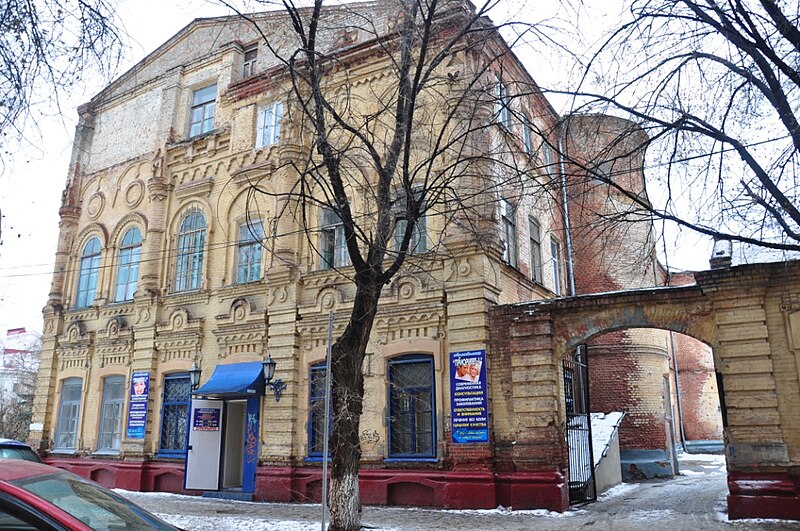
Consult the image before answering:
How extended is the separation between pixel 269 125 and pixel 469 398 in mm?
9903

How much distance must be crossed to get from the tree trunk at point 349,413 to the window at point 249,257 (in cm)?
791

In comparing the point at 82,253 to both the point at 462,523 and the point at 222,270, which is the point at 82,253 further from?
the point at 462,523

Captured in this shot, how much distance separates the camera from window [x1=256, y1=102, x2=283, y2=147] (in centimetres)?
1797

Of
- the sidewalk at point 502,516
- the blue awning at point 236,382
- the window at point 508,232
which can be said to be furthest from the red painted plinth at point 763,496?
the blue awning at point 236,382

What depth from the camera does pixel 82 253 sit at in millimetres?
21406

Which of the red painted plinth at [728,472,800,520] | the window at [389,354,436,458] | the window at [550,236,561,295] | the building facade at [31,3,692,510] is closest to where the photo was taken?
the red painted plinth at [728,472,800,520]

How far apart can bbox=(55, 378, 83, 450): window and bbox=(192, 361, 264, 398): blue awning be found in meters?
6.24

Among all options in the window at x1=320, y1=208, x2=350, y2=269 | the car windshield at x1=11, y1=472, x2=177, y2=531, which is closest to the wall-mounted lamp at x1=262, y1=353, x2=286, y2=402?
the window at x1=320, y1=208, x2=350, y2=269

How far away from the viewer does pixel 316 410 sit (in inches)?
593

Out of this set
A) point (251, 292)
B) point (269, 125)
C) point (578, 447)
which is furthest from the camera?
point (269, 125)

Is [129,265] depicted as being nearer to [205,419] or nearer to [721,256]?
[205,419]

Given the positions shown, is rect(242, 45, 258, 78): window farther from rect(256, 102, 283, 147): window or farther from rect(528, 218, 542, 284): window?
rect(528, 218, 542, 284): window

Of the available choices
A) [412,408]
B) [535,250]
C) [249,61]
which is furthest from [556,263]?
[249,61]

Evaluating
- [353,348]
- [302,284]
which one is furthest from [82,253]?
[353,348]
